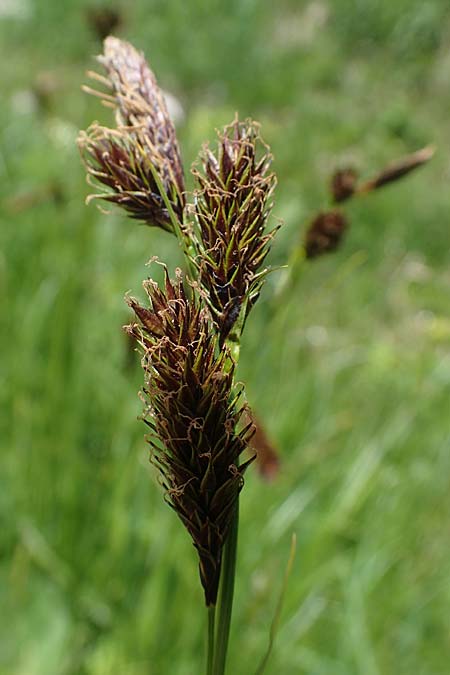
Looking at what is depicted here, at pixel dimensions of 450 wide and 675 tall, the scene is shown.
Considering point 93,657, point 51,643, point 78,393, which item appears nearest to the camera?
point 93,657

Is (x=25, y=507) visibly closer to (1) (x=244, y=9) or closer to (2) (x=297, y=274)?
(2) (x=297, y=274)

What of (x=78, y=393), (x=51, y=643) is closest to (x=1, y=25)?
(x=78, y=393)

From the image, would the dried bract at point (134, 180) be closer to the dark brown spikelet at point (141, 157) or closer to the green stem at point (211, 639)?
the dark brown spikelet at point (141, 157)

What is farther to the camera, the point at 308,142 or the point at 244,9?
the point at 244,9

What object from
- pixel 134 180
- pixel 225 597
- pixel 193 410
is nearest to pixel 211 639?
pixel 225 597

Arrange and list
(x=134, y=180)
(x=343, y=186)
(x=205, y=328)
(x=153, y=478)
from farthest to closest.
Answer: (x=153, y=478) < (x=343, y=186) < (x=134, y=180) < (x=205, y=328)

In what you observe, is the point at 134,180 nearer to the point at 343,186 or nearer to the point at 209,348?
the point at 209,348
